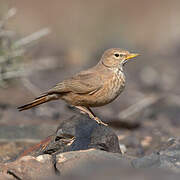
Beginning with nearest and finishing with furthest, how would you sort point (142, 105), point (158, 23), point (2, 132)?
1. point (2, 132)
2. point (142, 105)
3. point (158, 23)

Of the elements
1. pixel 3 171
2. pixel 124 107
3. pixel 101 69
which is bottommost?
pixel 124 107

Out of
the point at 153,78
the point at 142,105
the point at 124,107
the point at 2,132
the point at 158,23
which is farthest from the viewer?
the point at 158,23

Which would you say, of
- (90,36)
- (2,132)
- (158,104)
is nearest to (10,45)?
(2,132)

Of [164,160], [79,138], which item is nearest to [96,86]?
[79,138]

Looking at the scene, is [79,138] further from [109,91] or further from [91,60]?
[91,60]

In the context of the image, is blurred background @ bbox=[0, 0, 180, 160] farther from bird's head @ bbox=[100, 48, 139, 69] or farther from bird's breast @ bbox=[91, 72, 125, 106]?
bird's head @ bbox=[100, 48, 139, 69]

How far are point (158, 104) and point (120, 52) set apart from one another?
4054 millimetres

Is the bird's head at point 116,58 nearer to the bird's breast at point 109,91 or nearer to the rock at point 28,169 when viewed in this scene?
the bird's breast at point 109,91

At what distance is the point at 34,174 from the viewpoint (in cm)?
477

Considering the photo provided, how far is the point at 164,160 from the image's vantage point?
201 inches

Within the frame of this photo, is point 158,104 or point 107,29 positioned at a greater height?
point 107,29

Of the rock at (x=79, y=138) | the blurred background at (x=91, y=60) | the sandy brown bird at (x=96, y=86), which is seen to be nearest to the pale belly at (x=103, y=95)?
the sandy brown bird at (x=96, y=86)

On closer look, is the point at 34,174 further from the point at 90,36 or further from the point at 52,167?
the point at 90,36

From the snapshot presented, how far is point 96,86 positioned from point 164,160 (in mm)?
1688
